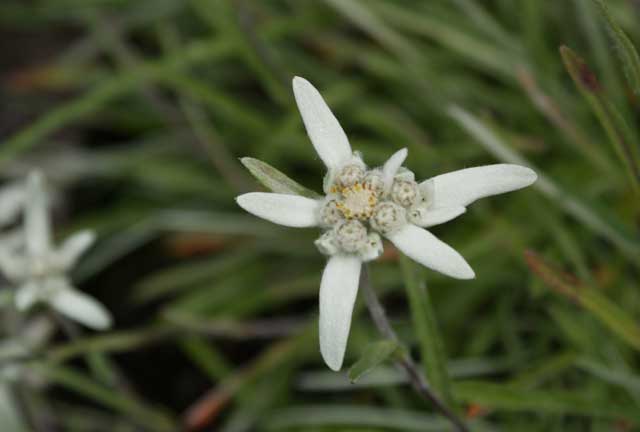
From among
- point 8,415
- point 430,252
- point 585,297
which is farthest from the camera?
point 8,415

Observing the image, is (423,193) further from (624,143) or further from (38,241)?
(38,241)

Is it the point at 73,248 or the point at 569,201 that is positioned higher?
the point at 73,248

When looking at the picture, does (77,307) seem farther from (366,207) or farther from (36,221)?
(366,207)

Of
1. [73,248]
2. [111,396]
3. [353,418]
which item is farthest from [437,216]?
[73,248]

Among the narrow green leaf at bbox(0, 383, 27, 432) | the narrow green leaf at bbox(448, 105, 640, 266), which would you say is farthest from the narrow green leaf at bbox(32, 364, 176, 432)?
the narrow green leaf at bbox(448, 105, 640, 266)

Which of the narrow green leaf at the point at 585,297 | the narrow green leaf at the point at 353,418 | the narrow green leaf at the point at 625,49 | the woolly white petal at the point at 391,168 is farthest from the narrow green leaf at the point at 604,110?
the narrow green leaf at the point at 353,418

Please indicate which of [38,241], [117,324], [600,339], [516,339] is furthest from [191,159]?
[600,339]

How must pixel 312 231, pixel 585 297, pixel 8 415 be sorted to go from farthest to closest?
pixel 312 231 < pixel 8 415 < pixel 585 297
